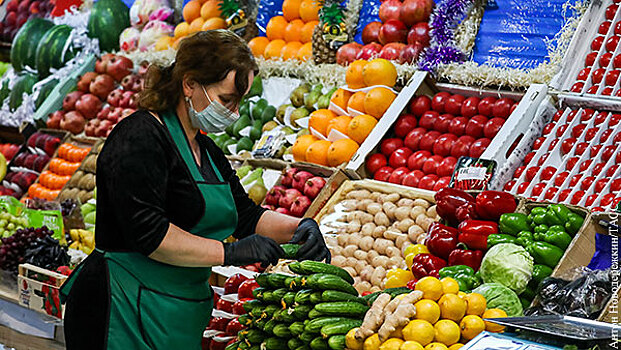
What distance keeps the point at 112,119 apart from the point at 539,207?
464cm

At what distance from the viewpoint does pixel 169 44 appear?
24.1ft

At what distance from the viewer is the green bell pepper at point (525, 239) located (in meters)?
3.26

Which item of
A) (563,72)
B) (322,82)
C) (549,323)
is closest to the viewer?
(549,323)

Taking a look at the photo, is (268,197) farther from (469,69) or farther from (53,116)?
(53,116)

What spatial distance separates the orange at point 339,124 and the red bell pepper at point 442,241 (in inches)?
67.1

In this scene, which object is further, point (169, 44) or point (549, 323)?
point (169, 44)

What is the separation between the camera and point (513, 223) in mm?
3363

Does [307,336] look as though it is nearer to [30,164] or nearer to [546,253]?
[546,253]

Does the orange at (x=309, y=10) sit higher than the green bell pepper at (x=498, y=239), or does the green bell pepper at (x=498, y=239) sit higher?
the orange at (x=309, y=10)

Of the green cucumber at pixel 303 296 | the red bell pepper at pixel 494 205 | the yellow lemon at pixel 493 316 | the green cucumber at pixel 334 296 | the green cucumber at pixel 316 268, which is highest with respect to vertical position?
the red bell pepper at pixel 494 205

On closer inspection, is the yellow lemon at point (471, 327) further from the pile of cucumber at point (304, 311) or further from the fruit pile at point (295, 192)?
the fruit pile at point (295, 192)

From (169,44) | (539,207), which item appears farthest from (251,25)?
(539,207)

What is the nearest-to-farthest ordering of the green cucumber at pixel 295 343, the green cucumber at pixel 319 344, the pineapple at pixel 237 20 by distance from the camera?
1. the green cucumber at pixel 319 344
2. the green cucumber at pixel 295 343
3. the pineapple at pixel 237 20

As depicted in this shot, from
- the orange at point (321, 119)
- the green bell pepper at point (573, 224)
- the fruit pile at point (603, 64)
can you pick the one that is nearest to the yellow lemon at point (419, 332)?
the green bell pepper at point (573, 224)
